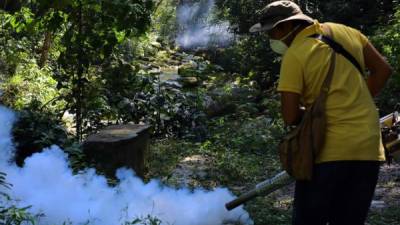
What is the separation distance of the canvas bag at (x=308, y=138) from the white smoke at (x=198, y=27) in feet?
75.8

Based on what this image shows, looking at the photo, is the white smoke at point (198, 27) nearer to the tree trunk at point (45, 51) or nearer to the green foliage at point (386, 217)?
the tree trunk at point (45, 51)

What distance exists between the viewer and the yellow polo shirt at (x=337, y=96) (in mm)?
2473

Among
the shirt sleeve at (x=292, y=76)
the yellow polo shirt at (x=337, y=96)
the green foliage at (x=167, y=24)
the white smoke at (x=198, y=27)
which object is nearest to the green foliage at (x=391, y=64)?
the yellow polo shirt at (x=337, y=96)

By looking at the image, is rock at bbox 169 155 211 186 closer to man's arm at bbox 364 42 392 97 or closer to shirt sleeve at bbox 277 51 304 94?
man's arm at bbox 364 42 392 97

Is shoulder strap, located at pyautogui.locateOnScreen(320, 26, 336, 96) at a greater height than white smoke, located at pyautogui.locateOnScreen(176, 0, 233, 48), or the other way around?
white smoke, located at pyautogui.locateOnScreen(176, 0, 233, 48)

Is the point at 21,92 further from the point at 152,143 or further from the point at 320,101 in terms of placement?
the point at 320,101

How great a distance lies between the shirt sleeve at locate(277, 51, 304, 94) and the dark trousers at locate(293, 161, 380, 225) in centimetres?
38

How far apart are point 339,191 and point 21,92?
803 cm

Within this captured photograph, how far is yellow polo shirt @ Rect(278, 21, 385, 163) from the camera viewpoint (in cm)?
247

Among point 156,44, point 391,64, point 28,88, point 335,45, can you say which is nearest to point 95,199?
point 335,45

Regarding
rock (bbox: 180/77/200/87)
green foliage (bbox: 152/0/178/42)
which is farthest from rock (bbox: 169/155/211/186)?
green foliage (bbox: 152/0/178/42)

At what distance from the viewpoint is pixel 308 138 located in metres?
2.52

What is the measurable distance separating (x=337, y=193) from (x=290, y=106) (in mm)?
476

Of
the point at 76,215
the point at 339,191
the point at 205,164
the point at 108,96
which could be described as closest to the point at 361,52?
the point at 339,191
